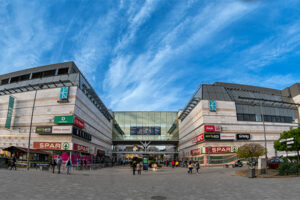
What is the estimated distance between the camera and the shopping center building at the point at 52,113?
4106cm

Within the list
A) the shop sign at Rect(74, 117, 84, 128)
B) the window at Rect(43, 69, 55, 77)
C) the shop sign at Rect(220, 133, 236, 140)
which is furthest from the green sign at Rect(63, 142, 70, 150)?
the shop sign at Rect(220, 133, 236, 140)

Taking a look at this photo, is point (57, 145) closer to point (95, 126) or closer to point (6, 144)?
point (6, 144)

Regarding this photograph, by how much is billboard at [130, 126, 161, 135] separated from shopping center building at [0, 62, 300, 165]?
47.9 ft

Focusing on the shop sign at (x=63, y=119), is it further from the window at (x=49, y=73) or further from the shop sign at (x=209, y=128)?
the shop sign at (x=209, y=128)

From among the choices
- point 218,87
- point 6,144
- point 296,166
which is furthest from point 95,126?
point 296,166

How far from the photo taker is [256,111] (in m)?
57.6

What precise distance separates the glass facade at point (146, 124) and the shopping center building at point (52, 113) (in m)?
30.5

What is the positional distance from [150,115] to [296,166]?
231 feet

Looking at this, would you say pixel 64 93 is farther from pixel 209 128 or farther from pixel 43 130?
pixel 209 128

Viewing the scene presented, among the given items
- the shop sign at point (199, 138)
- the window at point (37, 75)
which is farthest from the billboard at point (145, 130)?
the window at point (37, 75)

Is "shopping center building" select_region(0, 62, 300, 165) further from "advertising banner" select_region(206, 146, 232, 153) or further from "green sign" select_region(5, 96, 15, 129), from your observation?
"advertising banner" select_region(206, 146, 232, 153)

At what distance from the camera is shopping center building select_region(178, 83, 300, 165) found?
166 feet

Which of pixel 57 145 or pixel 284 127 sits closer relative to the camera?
pixel 57 145

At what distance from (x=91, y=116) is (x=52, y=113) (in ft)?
39.7
